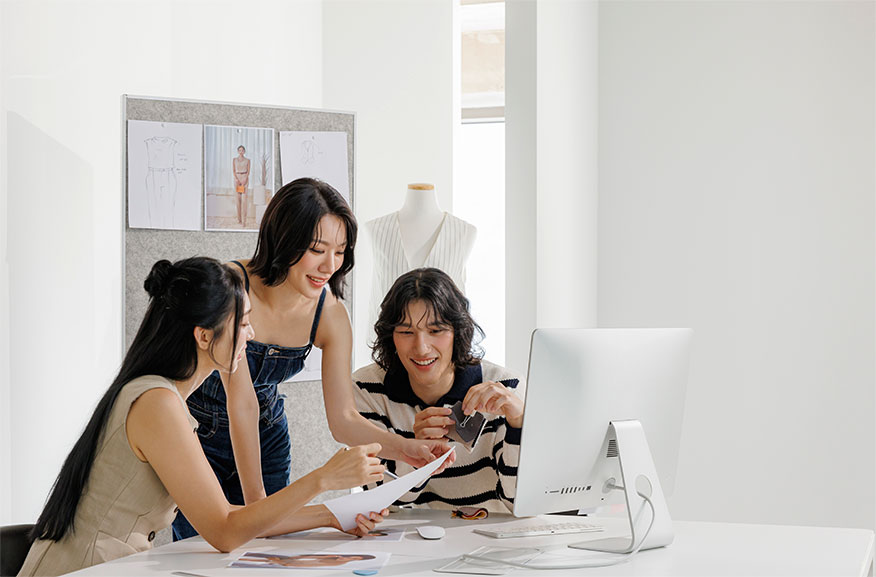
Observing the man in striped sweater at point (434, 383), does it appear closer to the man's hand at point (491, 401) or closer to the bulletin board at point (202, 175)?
the man's hand at point (491, 401)

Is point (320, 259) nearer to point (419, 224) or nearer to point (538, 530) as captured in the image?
point (419, 224)

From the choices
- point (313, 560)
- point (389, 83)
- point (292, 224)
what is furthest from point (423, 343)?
point (389, 83)

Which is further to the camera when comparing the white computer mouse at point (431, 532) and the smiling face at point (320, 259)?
the smiling face at point (320, 259)

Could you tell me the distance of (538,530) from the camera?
6.27 feet

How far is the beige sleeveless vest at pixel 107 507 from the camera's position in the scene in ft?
5.55

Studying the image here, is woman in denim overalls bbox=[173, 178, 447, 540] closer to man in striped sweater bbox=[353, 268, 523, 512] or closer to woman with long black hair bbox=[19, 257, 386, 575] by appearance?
man in striped sweater bbox=[353, 268, 523, 512]

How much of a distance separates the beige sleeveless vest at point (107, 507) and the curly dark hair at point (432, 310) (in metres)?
0.69

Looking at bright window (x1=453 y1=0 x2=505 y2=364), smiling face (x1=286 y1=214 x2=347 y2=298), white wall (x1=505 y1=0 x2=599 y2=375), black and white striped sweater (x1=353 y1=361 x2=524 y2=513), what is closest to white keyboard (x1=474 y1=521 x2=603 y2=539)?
black and white striped sweater (x1=353 y1=361 x2=524 y2=513)

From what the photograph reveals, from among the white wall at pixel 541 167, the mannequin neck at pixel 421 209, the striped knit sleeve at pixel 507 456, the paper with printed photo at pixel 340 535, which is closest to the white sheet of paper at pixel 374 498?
the paper with printed photo at pixel 340 535

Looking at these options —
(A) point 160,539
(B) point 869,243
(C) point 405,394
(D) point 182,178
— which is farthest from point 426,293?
(B) point 869,243

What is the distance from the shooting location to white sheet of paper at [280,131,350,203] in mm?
2795

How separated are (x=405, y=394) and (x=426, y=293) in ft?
0.84

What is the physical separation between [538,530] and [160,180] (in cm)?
149

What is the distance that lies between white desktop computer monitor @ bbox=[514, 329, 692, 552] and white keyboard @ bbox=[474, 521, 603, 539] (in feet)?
0.40
